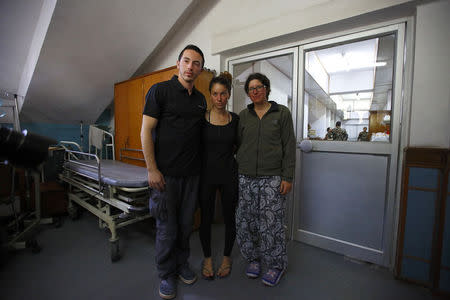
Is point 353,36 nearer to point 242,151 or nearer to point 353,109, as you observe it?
point 353,109

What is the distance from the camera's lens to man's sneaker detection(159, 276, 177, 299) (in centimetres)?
138

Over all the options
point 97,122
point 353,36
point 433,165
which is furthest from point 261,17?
point 97,122

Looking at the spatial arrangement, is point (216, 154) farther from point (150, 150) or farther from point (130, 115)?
point (130, 115)

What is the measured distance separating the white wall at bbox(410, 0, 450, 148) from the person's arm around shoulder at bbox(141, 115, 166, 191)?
1897 millimetres

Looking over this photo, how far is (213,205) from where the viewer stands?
5.05ft

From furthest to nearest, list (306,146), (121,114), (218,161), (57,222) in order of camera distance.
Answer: (121,114) < (57,222) < (306,146) < (218,161)

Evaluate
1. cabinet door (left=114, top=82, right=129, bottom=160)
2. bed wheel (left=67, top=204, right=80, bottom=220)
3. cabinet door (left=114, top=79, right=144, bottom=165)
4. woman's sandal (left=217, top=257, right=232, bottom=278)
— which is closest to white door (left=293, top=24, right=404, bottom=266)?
woman's sandal (left=217, top=257, right=232, bottom=278)

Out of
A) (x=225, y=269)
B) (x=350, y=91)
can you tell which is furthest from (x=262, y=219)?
(x=350, y=91)

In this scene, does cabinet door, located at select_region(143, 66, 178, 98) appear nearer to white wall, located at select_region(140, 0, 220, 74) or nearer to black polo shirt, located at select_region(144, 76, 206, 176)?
white wall, located at select_region(140, 0, 220, 74)

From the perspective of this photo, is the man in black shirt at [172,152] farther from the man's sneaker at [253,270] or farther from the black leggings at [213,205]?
the man's sneaker at [253,270]

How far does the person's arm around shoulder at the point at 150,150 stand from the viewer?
1.30 metres

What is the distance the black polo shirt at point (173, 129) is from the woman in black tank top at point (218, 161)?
14 centimetres

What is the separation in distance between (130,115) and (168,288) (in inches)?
92.3

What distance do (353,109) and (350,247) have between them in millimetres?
1309
